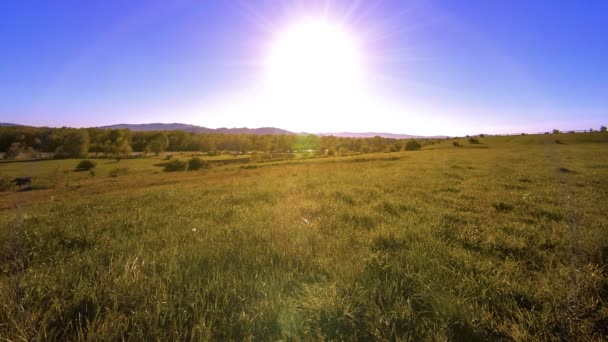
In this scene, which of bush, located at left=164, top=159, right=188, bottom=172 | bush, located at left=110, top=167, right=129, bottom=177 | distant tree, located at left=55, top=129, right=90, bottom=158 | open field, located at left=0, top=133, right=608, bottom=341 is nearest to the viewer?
open field, located at left=0, top=133, right=608, bottom=341

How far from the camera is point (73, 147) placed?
110 meters

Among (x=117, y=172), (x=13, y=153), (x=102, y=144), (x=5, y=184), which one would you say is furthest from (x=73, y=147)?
(x=5, y=184)

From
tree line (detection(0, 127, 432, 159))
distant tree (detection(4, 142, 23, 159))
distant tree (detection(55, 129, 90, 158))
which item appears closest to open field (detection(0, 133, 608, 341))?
tree line (detection(0, 127, 432, 159))

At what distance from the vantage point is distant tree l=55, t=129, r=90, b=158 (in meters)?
108

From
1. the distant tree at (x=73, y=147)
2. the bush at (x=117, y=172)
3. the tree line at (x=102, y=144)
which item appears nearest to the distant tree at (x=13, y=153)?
the tree line at (x=102, y=144)

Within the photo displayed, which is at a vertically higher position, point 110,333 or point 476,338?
point 110,333

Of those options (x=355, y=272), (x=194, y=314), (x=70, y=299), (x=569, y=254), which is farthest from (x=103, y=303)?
(x=569, y=254)

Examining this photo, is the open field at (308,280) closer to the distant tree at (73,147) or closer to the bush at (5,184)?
the bush at (5,184)

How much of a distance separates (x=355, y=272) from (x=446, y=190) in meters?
9.36

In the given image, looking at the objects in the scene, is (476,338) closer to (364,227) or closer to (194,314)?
(194,314)

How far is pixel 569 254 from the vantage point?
13.7 feet

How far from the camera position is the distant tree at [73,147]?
108312 mm

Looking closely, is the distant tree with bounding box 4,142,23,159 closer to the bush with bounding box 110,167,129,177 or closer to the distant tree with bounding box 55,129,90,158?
the distant tree with bounding box 55,129,90,158

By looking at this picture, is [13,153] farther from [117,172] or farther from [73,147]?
[117,172]
